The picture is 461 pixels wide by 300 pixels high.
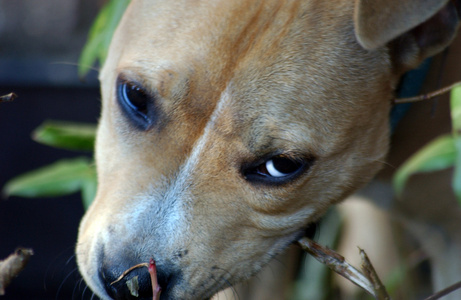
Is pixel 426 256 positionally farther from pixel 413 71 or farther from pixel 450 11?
pixel 450 11

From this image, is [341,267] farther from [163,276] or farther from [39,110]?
[39,110]

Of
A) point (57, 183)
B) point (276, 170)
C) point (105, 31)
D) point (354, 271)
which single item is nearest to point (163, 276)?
point (276, 170)

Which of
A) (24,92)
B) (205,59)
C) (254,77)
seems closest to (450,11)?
(254,77)

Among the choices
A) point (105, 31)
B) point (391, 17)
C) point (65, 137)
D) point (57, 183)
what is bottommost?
point (57, 183)

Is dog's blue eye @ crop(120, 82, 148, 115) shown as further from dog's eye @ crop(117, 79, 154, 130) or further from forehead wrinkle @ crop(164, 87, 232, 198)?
forehead wrinkle @ crop(164, 87, 232, 198)

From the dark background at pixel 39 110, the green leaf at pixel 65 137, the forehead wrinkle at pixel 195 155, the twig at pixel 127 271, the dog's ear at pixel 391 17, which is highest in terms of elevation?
the dog's ear at pixel 391 17

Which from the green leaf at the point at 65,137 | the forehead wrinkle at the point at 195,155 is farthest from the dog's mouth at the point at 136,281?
the green leaf at the point at 65,137

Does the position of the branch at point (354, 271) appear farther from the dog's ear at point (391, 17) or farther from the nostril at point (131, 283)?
the dog's ear at point (391, 17)
